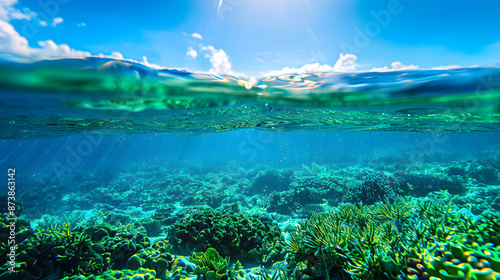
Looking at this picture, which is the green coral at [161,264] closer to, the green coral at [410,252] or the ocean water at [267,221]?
the ocean water at [267,221]

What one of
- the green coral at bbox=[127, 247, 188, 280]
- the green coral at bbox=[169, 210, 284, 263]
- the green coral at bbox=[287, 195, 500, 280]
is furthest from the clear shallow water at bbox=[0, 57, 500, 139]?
the green coral at bbox=[127, 247, 188, 280]

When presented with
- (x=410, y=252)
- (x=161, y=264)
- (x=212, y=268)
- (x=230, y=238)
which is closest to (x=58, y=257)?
(x=161, y=264)

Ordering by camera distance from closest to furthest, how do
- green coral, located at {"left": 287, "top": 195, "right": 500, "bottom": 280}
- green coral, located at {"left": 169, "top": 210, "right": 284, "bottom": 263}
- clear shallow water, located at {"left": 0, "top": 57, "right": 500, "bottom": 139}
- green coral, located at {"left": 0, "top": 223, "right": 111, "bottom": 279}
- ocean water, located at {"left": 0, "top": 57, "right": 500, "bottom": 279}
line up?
1. green coral, located at {"left": 287, "top": 195, "right": 500, "bottom": 280}
2. ocean water, located at {"left": 0, "top": 57, "right": 500, "bottom": 279}
3. green coral, located at {"left": 0, "top": 223, "right": 111, "bottom": 279}
4. clear shallow water, located at {"left": 0, "top": 57, "right": 500, "bottom": 139}
5. green coral, located at {"left": 169, "top": 210, "right": 284, "bottom": 263}

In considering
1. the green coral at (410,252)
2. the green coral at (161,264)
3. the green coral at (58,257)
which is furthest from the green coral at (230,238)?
the green coral at (58,257)

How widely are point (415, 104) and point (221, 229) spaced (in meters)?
10.4

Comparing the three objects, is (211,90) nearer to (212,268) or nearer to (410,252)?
(212,268)

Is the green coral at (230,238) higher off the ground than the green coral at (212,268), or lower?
lower

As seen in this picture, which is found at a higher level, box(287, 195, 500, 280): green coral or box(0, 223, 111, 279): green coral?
box(287, 195, 500, 280): green coral

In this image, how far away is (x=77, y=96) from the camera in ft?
22.8

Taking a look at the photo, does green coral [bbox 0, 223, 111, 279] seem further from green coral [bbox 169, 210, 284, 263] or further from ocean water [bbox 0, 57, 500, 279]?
green coral [bbox 169, 210, 284, 263]

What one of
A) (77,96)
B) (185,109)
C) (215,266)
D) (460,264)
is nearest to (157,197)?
(185,109)

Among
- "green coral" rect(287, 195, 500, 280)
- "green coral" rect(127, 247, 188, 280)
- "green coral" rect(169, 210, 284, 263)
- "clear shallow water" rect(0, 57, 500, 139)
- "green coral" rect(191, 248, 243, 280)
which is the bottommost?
"green coral" rect(169, 210, 284, 263)

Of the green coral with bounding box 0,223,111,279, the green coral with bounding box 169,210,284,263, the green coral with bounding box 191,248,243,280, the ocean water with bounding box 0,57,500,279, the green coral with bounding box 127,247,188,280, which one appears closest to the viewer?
the ocean water with bounding box 0,57,500,279

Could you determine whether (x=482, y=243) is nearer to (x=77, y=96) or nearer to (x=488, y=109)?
(x=488, y=109)
